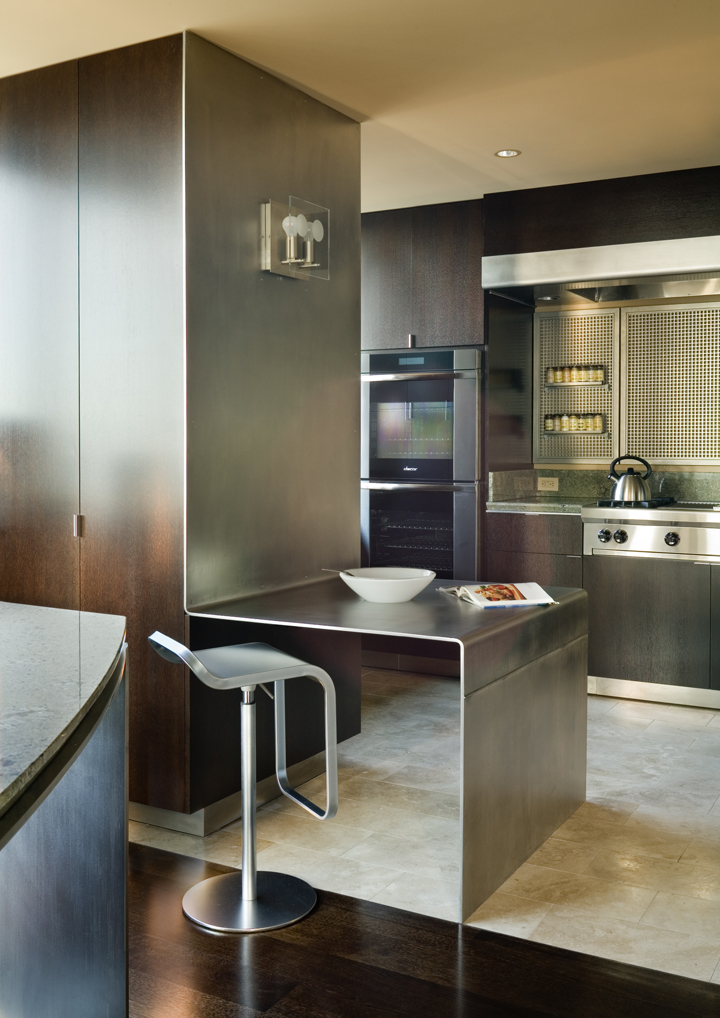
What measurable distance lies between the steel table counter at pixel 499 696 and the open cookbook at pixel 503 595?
27 millimetres

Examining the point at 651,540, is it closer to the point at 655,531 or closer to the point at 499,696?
the point at 655,531

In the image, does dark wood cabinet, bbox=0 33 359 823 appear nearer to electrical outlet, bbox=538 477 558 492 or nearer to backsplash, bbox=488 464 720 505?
backsplash, bbox=488 464 720 505

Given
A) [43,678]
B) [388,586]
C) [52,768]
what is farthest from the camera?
[388,586]

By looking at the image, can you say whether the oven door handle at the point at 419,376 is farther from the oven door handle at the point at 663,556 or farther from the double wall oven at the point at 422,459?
the oven door handle at the point at 663,556

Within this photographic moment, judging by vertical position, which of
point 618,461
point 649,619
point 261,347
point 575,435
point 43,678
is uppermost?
point 261,347

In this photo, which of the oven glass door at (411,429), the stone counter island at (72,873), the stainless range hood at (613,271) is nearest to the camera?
the stone counter island at (72,873)

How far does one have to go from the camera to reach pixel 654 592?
4656 millimetres

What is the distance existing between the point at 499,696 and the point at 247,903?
2.87 feet

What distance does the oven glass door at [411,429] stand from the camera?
5133 millimetres

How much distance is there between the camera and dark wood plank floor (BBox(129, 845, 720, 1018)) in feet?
7.02

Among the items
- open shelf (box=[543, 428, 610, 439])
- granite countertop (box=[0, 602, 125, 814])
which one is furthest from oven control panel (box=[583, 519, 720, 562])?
granite countertop (box=[0, 602, 125, 814])

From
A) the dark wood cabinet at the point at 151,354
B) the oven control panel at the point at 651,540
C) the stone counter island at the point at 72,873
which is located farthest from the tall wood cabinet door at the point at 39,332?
the oven control panel at the point at 651,540

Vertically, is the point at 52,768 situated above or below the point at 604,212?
below

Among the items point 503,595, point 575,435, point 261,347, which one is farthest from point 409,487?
point 503,595
